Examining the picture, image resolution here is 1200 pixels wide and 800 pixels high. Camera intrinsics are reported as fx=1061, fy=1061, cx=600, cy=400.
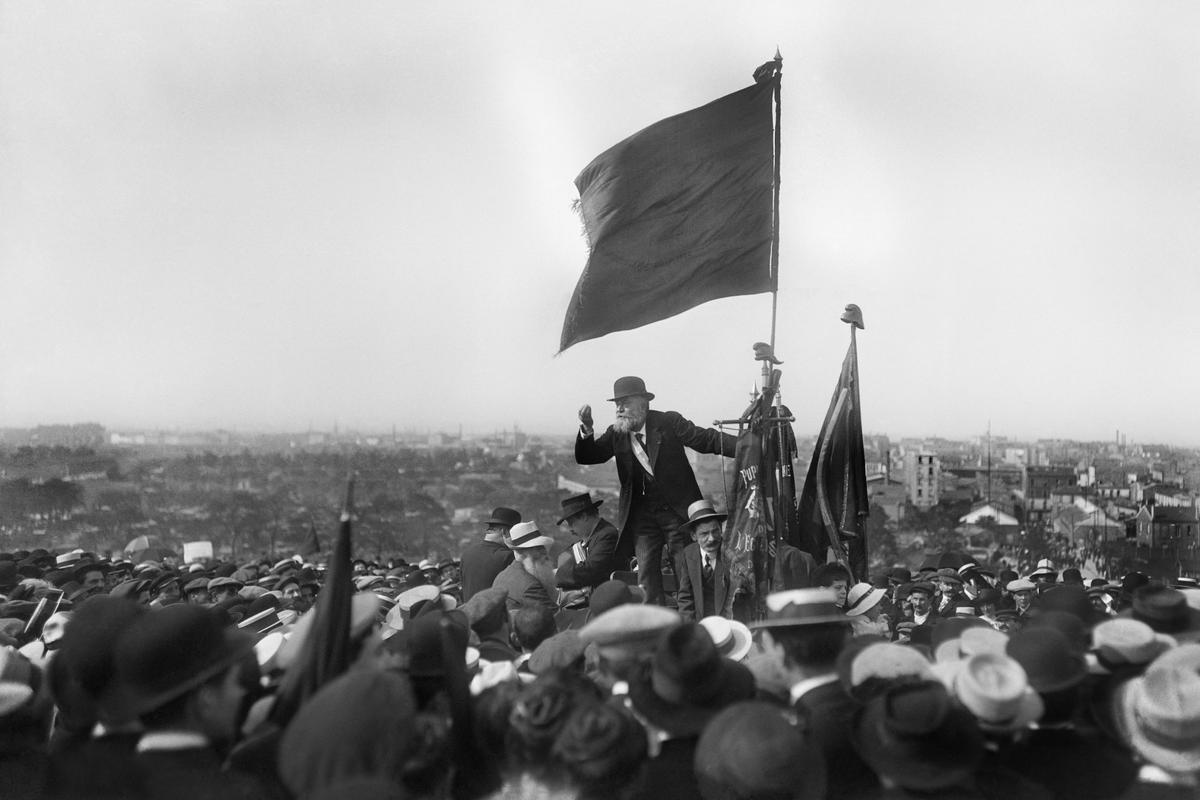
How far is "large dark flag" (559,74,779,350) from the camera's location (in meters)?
7.85

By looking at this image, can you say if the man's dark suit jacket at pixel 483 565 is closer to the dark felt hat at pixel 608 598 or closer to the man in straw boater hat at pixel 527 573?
the man in straw boater hat at pixel 527 573

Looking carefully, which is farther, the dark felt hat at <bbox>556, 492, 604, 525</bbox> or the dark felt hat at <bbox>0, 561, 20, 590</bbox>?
the dark felt hat at <bbox>0, 561, 20, 590</bbox>

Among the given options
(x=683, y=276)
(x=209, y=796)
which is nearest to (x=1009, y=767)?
(x=209, y=796)

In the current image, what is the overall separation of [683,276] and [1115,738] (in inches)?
211

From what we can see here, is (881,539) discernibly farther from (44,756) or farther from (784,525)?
(44,756)

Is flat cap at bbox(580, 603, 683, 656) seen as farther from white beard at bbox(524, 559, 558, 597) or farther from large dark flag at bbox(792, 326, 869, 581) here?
large dark flag at bbox(792, 326, 869, 581)

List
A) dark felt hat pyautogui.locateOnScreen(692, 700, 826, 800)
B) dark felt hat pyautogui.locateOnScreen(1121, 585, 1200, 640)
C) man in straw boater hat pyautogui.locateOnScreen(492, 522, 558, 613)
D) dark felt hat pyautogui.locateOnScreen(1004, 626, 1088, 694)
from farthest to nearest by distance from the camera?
man in straw boater hat pyautogui.locateOnScreen(492, 522, 558, 613)
dark felt hat pyautogui.locateOnScreen(1121, 585, 1200, 640)
dark felt hat pyautogui.locateOnScreen(1004, 626, 1088, 694)
dark felt hat pyautogui.locateOnScreen(692, 700, 826, 800)

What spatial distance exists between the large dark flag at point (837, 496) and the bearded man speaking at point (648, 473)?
2.60 feet

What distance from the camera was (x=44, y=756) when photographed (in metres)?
3.23

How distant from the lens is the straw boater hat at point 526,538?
23.2 ft

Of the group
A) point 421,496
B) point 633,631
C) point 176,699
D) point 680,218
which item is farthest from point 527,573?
point 421,496

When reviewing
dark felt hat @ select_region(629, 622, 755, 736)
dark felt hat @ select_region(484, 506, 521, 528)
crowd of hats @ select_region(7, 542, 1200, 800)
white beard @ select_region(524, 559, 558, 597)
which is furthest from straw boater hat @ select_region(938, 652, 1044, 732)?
dark felt hat @ select_region(484, 506, 521, 528)

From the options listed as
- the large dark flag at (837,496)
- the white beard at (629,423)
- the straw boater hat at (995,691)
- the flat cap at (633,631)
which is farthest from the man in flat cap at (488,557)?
the straw boater hat at (995,691)

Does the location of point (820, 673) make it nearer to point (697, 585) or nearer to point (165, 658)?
point (165, 658)
